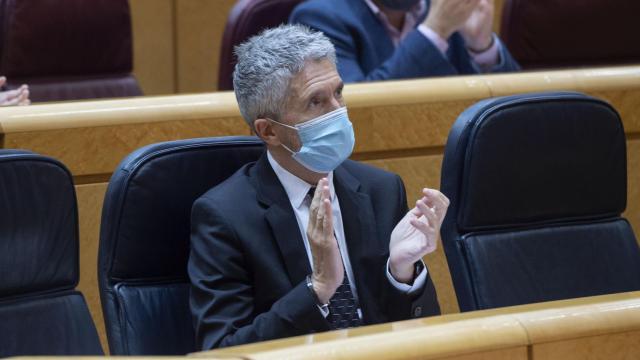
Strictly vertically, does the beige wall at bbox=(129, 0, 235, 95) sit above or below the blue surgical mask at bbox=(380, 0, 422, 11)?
below

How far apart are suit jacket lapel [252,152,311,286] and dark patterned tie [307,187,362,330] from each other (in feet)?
0.13

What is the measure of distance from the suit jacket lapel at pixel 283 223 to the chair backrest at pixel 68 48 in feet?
2.63

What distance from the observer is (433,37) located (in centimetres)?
169

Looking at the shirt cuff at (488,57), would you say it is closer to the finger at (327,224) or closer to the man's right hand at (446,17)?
the man's right hand at (446,17)

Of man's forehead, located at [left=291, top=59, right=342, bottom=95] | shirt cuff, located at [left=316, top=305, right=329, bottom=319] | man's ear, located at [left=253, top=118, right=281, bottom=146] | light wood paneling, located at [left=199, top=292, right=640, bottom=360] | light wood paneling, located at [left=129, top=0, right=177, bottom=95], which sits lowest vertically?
light wood paneling, located at [left=129, top=0, right=177, bottom=95]

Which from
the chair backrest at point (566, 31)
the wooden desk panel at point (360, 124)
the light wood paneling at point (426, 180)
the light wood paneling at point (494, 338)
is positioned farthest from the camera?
the chair backrest at point (566, 31)

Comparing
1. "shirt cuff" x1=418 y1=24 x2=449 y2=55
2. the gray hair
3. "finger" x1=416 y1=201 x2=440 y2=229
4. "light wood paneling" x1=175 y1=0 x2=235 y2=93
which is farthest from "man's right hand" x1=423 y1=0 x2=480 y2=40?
"light wood paneling" x1=175 y1=0 x2=235 y2=93

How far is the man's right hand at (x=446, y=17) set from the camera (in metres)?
1.68

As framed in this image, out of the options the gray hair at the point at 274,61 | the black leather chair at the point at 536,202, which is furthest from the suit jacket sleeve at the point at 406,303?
the gray hair at the point at 274,61

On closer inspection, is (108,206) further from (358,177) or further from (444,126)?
(444,126)

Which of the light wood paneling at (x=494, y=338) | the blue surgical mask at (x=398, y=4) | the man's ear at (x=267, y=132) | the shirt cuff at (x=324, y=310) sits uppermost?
the light wood paneling at (x=494, y=338)

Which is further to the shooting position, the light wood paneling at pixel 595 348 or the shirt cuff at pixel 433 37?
the shirt cuff at pixel 433 37

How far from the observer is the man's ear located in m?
1.15

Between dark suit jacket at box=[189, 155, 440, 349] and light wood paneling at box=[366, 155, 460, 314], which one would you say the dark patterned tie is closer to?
dark suit jacket at box=[189, 155, 440, 349]
